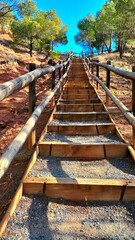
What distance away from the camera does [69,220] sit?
1474mm

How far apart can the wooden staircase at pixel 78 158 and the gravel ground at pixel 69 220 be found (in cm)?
8

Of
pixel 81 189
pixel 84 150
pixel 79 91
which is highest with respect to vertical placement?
pixel 79 91

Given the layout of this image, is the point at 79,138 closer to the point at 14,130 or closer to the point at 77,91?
the point at 14,130

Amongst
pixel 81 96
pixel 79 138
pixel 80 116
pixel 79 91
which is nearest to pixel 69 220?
pixel 79 138

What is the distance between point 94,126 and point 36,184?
147 cm

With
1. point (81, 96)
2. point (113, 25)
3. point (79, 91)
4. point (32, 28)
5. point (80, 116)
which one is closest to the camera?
point (80, 116)

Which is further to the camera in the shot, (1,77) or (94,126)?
(1,77)

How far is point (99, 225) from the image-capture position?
4.68ft

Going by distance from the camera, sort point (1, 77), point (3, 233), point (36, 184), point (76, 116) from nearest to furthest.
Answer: point (3, 233)
point (36, 184)
point (76, 116)
point (1, 77)

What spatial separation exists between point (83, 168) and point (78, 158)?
0.25 metres

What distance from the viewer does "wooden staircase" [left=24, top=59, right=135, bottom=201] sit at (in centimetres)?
169

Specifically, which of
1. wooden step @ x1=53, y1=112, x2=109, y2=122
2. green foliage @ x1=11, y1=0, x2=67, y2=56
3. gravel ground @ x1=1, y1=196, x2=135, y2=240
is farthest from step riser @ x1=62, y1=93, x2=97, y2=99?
green foliage @ x1=11, y1=0, x2=67, y2=56

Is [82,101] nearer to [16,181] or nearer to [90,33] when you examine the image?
[16,181]

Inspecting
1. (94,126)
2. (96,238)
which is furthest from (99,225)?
(94,126)
